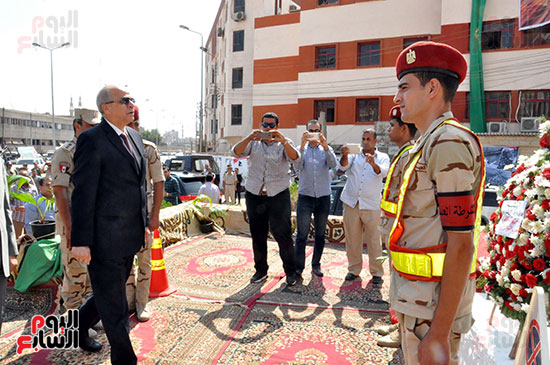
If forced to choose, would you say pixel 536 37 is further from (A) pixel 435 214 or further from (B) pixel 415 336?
(B) pixel 415 336

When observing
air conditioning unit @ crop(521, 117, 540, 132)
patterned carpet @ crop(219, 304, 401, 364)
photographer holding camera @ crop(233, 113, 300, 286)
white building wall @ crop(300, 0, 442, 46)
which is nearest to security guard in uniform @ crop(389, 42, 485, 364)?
patterned carpet @ crop(219, 304, 401, 364)

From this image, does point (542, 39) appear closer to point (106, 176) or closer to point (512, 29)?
point (512, 29)

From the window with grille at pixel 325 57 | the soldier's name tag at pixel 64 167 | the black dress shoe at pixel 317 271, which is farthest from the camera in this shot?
the window with grille at pixel 325 57

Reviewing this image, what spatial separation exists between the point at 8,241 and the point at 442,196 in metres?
2.70

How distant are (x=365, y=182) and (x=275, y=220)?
1.29 metres

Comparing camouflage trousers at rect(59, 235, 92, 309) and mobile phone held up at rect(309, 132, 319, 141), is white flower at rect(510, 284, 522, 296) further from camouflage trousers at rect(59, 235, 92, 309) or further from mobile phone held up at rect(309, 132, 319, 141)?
camouflage trousers at rect(59, 235, 92, 309)

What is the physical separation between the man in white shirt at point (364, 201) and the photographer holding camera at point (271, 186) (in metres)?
0.84

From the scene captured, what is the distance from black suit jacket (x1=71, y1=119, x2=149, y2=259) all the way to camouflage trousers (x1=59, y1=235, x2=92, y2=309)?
1091 mm

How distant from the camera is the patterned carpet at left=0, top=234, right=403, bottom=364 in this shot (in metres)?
3.16

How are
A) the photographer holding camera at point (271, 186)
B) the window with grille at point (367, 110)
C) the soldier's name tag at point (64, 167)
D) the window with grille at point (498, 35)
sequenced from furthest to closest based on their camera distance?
the window with grille at point (367, 110), the window with grille at point (498, 35), the photographer holding camera at point (271, 186), the soldier's name tag at point (64, 167)

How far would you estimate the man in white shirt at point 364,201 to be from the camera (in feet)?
16.4

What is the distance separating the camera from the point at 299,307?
421 cm

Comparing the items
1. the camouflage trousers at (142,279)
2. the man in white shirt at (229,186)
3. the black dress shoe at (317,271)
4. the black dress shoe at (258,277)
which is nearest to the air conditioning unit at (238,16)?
the man in white shirt at (229,186)

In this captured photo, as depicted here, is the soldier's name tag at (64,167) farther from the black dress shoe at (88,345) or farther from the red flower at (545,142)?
the red flower at (545,142)
